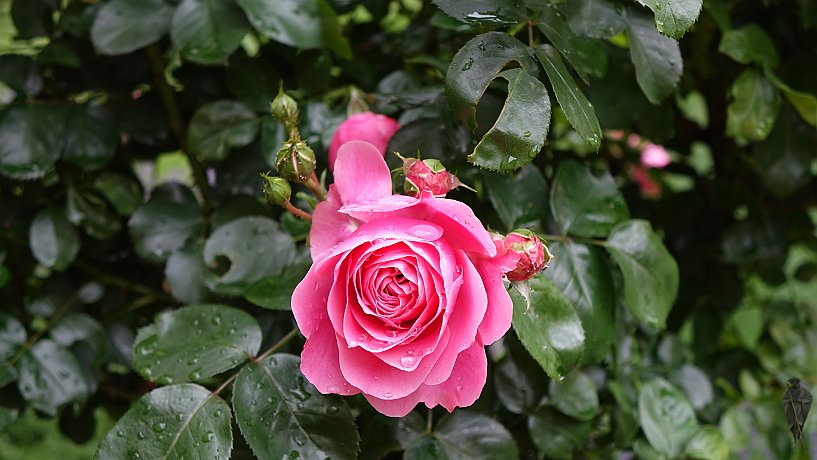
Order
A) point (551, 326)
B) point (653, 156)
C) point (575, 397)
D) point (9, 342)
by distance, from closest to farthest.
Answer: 1. point (551, 326)
2. point (575, 397)
3. point (9, 342)
4. point (653, 156)

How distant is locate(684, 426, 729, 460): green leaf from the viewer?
82 cm

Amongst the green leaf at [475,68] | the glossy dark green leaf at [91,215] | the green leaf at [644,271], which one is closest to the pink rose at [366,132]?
the green leaf at [475,68]

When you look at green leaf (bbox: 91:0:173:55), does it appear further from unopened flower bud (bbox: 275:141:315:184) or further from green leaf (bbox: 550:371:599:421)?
green leaf (bbox: 550:371:599:421)

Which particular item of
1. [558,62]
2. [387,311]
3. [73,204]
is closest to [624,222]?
[558,62]

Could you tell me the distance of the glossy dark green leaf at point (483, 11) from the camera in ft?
1.93

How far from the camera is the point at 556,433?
80 centimetres

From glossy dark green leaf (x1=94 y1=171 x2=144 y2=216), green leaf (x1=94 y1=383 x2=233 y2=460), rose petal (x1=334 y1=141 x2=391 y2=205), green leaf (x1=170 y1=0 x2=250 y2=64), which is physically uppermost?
rose petal (x1=334 y1=141 x2=391 y2=205)

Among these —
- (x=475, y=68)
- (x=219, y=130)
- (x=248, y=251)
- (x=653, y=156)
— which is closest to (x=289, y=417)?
(x=248, y=251)

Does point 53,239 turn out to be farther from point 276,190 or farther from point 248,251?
point 276,190

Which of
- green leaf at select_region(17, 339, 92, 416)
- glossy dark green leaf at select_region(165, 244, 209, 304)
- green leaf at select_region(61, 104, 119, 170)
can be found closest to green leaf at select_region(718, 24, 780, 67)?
glossy dark green leaf at select_region(165, 244, 209, 304)

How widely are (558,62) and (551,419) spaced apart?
39 centimetres

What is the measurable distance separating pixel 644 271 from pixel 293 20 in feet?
1.43

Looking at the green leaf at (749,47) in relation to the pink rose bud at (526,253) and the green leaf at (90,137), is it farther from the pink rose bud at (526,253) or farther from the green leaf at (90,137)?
the green leaf at (90,137)

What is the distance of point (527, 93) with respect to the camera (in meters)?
0.55
